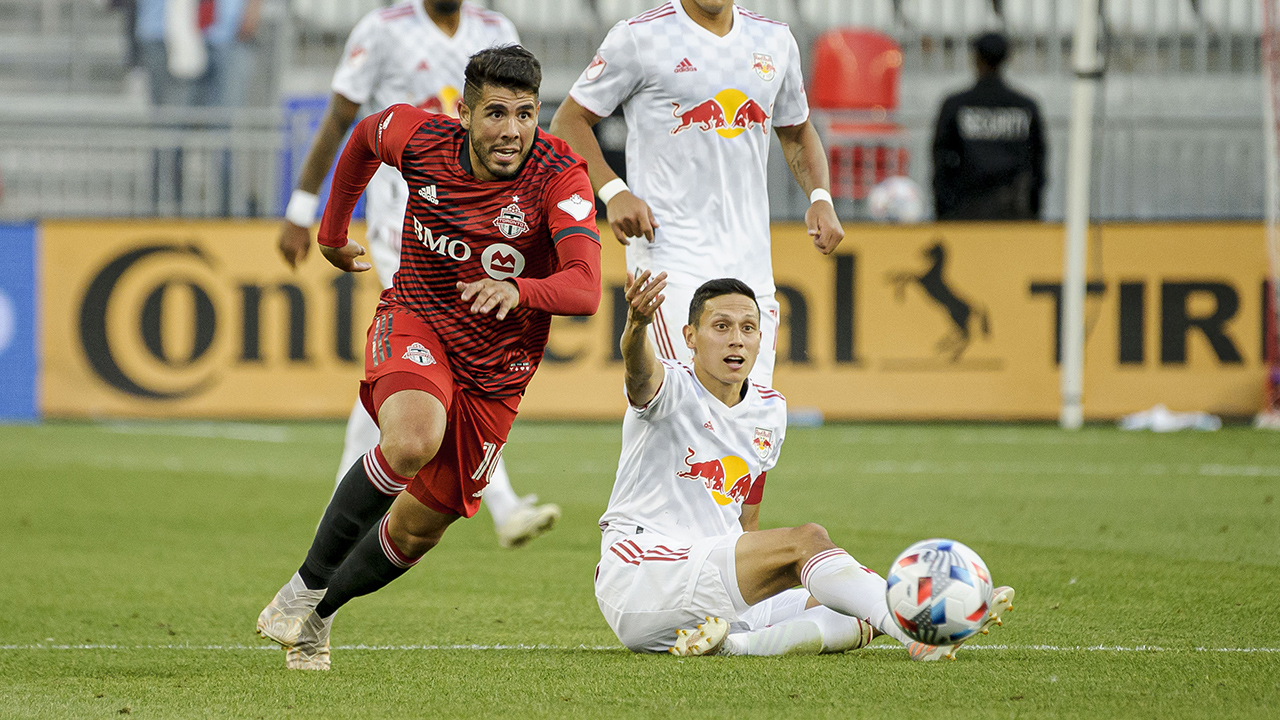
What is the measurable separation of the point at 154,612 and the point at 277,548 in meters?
1.56

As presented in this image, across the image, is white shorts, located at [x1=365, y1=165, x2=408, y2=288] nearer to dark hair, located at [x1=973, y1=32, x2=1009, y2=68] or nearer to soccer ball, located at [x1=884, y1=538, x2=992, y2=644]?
soccer ball, located at [x1=884, y1=538, x2=992, y2=644]

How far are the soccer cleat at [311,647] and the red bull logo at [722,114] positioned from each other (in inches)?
83.2

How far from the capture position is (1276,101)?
1256 cm

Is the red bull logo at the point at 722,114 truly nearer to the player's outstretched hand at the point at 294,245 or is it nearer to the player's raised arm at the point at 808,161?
the player's raised arm at the point at 808,161

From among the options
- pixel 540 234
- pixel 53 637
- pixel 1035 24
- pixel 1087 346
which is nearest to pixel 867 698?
pixel 540 234

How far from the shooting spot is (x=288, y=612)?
4.62 metres

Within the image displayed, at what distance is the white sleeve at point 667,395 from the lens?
475 centimetres

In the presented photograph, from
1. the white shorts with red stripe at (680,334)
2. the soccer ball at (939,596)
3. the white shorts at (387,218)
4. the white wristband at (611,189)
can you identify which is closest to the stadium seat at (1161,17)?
the white shorts at (387,218)

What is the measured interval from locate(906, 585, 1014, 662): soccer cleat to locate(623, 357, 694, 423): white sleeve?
925 mm

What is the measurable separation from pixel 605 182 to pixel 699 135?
39 centimetres

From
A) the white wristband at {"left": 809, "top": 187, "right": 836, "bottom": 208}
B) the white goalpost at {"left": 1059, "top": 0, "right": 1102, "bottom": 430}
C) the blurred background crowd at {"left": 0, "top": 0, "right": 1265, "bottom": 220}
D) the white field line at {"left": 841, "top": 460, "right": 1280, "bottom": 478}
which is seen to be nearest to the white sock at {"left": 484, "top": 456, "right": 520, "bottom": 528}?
the white wristband at {"left": 809, "top": 187, "right": 836, "bottom": 208}

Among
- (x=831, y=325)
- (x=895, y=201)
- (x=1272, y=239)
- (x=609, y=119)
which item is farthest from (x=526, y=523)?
(x=895, y=201)

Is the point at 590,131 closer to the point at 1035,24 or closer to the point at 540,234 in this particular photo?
the point at 540,234

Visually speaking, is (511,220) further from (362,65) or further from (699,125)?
(362,65)
